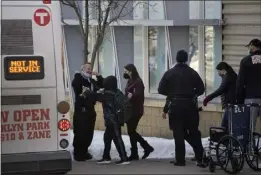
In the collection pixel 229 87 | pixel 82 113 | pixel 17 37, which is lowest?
pixel 82 113

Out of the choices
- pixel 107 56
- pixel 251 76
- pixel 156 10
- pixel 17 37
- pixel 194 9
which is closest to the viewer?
pixel 17 37

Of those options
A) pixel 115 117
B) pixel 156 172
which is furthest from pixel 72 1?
pixel 156 172

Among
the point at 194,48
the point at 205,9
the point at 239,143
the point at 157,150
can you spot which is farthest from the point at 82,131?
Answer: the point at 205,9

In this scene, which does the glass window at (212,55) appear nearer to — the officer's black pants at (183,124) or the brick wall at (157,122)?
the brick wall at (157,122)

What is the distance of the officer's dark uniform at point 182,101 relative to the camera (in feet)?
33.0

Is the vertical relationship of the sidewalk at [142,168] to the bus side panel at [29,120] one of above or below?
below

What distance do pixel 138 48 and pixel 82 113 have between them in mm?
5012

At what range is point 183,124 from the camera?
10.1m

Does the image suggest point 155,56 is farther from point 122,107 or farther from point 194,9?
point 122,107

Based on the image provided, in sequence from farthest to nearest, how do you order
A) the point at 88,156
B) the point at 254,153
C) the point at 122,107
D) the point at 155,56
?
the point at 155,56 < the point at 88,156 < the point at 122,107 < the point at 254,153

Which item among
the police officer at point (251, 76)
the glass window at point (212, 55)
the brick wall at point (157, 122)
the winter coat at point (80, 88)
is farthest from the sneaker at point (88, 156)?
the glass window at point (212, 55)

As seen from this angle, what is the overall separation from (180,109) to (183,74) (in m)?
0.58

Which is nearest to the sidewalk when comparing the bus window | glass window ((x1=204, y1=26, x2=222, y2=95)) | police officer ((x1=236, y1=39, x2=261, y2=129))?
police officer ((x1=236, y1=39, x2=261, y2=129))

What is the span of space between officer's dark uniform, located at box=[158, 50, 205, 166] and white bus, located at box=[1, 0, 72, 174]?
2627mm
